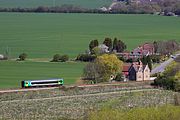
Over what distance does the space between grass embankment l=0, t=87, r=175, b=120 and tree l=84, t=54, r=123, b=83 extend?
5.88 ft

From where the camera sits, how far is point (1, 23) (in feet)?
126

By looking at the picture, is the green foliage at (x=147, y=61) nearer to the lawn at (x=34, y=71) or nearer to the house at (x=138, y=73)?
the house at (x=138, y=73)

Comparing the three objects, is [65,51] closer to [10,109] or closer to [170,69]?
[170,69]

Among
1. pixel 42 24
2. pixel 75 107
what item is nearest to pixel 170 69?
pixel 75 107

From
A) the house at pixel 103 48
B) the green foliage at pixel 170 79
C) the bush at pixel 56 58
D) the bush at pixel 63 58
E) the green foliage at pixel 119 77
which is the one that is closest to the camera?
the green foliage at pixel 170 79

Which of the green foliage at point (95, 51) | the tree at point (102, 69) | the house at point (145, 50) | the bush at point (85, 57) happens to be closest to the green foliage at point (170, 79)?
the tree at point (102, 69)

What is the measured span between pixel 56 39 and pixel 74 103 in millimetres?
15213

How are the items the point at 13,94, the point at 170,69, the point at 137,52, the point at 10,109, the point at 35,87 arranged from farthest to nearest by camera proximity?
the point at 137,52
the point at 170,69
the point at 35,87
the point at 13,94
the point at 10,109

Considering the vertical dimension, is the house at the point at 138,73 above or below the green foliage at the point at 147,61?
below

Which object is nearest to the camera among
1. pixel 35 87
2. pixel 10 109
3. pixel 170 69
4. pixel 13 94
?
pixel 10 109

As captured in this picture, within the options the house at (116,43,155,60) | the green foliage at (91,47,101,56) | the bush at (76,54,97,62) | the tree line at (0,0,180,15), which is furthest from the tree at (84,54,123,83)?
the tree line at (0,0,180,15)

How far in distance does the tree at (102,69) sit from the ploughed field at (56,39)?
465 mm

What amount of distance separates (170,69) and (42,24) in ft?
72.6

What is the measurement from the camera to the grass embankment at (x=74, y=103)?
11.8 metres
